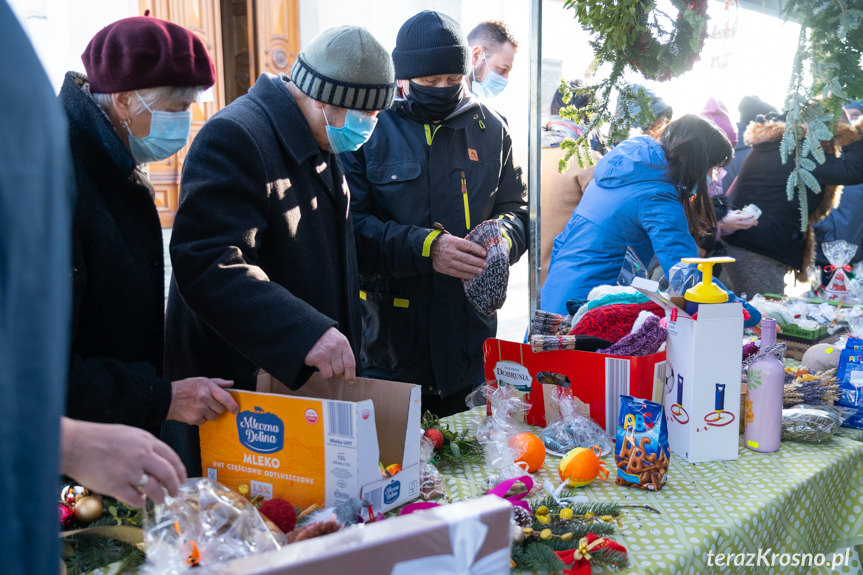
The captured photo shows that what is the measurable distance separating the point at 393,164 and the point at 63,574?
5.40ft

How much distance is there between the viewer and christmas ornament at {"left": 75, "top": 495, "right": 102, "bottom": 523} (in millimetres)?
1144

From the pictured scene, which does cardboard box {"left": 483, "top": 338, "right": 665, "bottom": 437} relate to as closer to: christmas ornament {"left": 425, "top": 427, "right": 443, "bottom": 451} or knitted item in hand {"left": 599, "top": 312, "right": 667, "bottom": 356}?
knitted item in hand {"left": 599, "top": 312, "right": 667, "bottom": 356}

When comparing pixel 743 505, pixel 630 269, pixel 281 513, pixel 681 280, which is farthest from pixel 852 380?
pixel 281 513

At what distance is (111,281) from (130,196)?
0.61ft

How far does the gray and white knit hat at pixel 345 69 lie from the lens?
167 centimetres

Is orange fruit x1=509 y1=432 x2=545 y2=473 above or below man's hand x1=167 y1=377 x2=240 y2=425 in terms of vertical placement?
below

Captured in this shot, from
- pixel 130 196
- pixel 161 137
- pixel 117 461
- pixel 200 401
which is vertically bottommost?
pixel 200 401

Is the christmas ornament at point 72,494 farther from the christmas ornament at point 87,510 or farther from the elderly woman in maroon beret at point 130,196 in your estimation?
the elderly woman in maroon beret at point 130,196

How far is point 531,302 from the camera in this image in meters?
2.68

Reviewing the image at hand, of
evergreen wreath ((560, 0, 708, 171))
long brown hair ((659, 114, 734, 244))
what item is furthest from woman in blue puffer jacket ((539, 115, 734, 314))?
evergreen wreath ((560, 0, 708, 171))

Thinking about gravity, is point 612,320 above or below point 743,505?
above

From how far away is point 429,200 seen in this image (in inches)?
93.4

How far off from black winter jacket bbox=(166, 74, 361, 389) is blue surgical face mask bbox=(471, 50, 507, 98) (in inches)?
62.1

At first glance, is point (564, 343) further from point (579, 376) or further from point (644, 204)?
point (644, 204)
